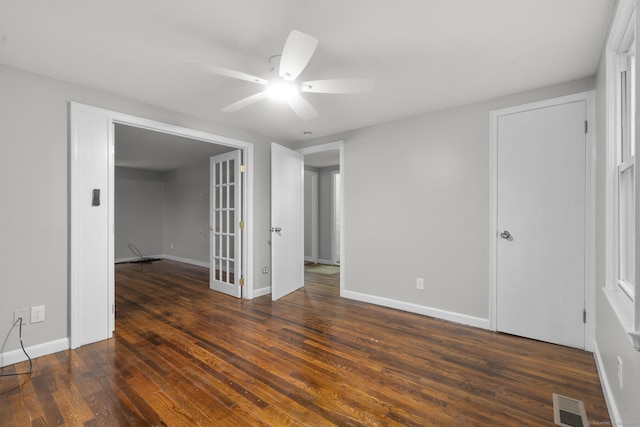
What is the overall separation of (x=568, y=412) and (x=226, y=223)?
4019 mm

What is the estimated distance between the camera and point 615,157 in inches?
70.9

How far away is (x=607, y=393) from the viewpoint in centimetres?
179

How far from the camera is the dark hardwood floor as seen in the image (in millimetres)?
1691

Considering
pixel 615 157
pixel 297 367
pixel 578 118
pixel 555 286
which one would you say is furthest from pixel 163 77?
pixel 555 286

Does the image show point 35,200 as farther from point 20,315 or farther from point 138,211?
point 138,211

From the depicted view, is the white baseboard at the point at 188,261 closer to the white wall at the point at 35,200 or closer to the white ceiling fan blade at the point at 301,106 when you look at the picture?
the white wall at the point at 35,200

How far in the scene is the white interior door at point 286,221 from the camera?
3.97 m

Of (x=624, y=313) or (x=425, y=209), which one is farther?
(x=425, y=209)

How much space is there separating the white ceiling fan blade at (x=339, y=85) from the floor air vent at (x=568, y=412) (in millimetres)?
2252

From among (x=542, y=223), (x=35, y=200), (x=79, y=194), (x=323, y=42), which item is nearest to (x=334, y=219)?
(x=542, y=223)

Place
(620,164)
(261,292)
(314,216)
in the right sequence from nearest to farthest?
(620,164), (261,292), (314,216)

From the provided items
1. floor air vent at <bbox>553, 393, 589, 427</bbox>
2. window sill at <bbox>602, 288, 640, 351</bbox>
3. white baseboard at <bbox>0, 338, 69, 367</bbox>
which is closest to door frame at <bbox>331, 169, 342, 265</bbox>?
white baseboard at <bbox>0, 338, 69, 367</bbox>

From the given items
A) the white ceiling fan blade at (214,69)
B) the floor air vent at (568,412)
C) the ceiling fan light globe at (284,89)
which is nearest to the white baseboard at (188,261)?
the ceiling fan light globe at (284,89)

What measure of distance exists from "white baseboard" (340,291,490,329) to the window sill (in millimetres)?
1311
